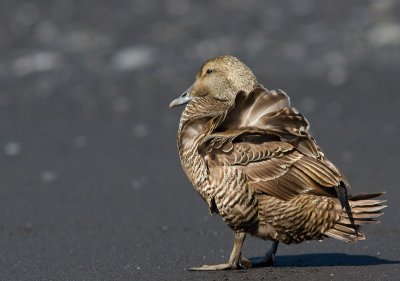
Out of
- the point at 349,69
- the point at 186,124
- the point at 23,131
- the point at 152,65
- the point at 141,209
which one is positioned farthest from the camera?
the point at 152,65

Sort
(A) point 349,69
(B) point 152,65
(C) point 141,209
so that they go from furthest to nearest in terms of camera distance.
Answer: (B) point 152,65 → (A) point 349,69 → (C) point 141,209

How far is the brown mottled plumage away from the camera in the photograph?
545 centimetres

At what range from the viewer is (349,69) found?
11.7 m

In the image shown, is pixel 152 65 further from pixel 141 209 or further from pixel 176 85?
pixel 141 209

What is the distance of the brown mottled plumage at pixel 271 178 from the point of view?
5449mm

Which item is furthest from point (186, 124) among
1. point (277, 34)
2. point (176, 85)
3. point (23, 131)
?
point (277, 34)

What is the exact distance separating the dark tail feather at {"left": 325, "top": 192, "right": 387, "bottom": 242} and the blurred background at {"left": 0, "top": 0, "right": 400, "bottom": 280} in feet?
0.70

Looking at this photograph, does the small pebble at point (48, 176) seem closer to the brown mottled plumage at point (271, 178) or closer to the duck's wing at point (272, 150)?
the brown mottled plumage at point (271, 178)

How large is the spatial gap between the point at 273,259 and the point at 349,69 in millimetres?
6189

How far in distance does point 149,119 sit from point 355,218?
17.2 feet

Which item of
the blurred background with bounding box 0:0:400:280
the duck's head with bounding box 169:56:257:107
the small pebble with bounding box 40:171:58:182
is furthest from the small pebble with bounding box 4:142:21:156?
the duck's head with bounding box 169:56:257:107

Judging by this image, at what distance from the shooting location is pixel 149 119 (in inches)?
417

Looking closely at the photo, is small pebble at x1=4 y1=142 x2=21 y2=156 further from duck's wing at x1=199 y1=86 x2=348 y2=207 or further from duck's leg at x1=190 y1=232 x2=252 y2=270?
duck's wing at x1=199 y1=86 x2=348 y2=207

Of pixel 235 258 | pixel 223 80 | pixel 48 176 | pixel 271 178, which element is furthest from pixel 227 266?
pixel 48 176
